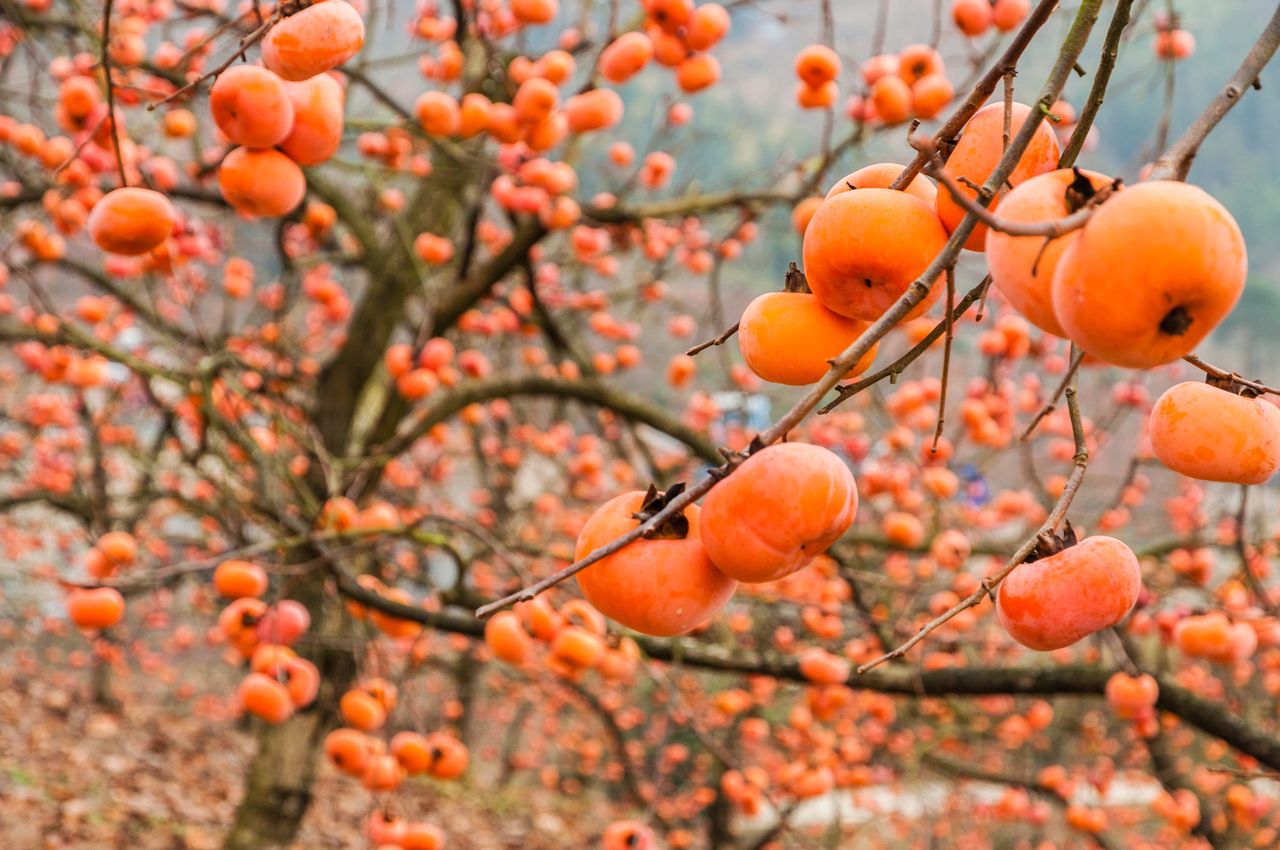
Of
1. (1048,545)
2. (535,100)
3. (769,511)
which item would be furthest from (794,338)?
(535,100)

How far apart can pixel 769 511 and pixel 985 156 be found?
0.40 meters

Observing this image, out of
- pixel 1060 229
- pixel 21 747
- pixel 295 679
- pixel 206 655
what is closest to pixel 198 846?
pixel 21 747

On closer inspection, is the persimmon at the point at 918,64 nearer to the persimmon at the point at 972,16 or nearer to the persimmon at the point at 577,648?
the persimmon at the point at 972,16

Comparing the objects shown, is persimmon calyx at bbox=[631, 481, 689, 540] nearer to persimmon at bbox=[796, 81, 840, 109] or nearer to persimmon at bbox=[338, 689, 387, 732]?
persimmon at bbox=[338, 689, 387, 732]

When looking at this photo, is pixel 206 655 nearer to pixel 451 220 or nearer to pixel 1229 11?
pixel 451 220

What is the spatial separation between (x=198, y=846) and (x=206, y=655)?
28.3 ft

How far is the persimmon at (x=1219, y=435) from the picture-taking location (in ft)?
3.04

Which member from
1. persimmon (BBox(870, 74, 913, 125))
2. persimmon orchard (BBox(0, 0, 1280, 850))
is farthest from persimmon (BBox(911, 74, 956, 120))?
persimmon (BBox(870, 74, 913, 125))

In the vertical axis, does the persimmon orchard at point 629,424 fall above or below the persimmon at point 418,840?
above

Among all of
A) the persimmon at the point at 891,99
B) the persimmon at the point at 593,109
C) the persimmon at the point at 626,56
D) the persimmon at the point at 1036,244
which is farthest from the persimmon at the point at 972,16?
the persimmon at the point at 1036,244

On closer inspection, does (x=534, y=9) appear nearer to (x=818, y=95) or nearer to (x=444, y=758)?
(x=818, y=95)

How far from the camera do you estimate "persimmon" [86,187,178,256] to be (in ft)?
4.73

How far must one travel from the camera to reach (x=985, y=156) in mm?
869

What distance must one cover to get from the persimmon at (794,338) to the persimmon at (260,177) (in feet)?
2.87
